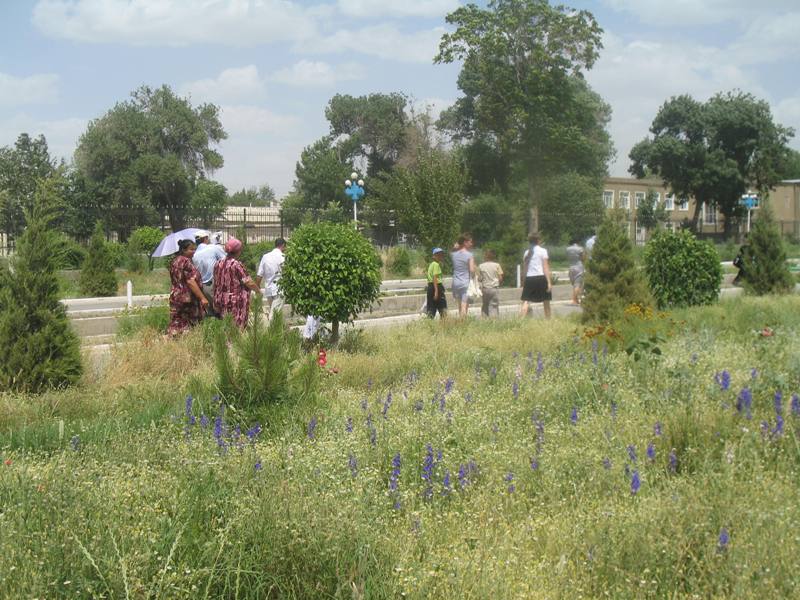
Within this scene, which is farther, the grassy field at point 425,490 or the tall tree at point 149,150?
the tall tree at point 149,150

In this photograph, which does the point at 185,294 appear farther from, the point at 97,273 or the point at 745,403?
the point at 97,273

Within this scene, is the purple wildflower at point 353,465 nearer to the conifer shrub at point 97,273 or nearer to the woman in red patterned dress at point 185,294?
the woman in red patterned dress at point 185,294

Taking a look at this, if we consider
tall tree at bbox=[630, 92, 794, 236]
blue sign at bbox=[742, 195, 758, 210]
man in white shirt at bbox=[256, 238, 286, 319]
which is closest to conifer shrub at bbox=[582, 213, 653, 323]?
man in white shirt at bbox=[256, 238, 286, 319]

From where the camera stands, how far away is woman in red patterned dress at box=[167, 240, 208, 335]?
10492 millimetres

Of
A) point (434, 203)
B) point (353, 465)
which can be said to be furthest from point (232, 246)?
point (434, 203)

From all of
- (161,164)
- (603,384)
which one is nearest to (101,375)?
(603,384)

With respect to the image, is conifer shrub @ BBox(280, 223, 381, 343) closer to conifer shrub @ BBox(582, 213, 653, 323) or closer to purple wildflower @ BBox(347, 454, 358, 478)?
conifer shrub @ BBox(582, 213, 653, 323)

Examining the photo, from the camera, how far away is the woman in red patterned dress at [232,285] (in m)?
10.4

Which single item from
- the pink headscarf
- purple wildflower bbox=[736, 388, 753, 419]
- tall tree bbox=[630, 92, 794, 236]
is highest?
tall tree bbox=[630, 92, 794, 236]

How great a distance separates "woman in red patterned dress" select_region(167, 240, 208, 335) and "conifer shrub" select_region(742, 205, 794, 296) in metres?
11.1

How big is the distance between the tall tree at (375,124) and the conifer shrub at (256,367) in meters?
73.1

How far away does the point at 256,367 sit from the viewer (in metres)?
6.26

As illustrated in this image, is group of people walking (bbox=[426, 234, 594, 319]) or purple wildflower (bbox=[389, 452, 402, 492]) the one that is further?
group of people walking (bbox=[426, 234, 594, 319])

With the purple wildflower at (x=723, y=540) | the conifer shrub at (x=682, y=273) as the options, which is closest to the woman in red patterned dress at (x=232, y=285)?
the conifer shrub at (x=682, y=273)
